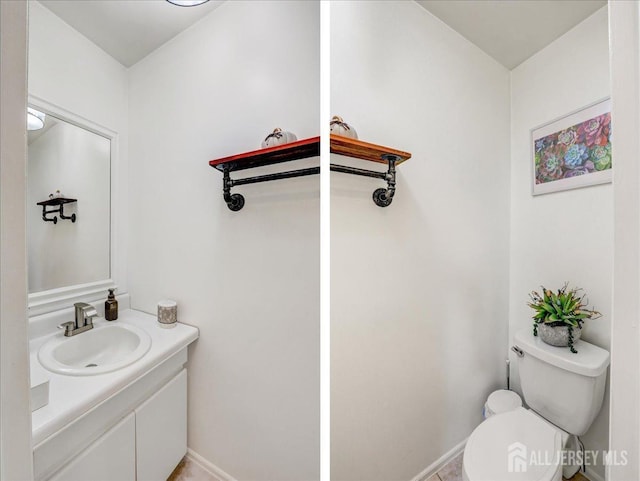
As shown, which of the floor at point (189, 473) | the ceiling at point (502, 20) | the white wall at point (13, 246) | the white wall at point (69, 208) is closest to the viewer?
the white wall at point (13, 246)

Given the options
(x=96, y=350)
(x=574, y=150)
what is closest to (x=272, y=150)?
(x=96, y=350)

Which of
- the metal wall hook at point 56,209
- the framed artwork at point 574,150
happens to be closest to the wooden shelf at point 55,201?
the metal wall hook at point 56,209

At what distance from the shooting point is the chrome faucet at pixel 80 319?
0.32 m

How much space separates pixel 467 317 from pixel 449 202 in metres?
0.24

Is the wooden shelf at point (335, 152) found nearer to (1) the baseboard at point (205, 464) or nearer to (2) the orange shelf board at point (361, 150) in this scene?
(2) the orange shelf board at point (361, 150)

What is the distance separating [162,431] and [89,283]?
346 millimetres

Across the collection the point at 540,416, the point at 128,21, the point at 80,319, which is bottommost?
the point at 540,416

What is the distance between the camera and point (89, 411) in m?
0.35

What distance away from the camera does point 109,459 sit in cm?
38

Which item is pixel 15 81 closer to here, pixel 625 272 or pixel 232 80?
pixel 232 80

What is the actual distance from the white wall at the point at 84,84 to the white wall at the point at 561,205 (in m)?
0.71

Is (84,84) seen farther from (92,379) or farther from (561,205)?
(561,205)

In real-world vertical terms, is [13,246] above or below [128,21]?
below

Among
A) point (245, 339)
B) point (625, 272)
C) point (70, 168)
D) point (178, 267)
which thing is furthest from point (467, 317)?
point (70, 168)
